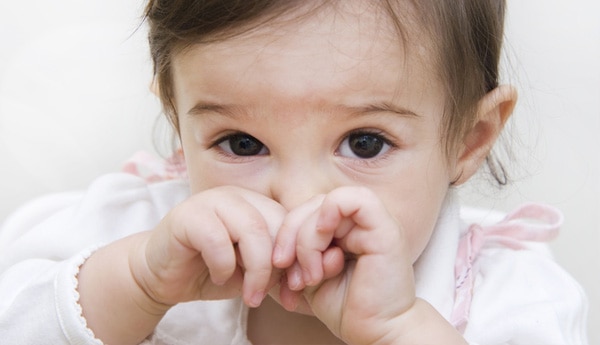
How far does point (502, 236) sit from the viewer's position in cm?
118

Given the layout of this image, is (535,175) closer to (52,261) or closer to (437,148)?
(437,148)

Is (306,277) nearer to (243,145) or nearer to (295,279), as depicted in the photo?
(295,279)

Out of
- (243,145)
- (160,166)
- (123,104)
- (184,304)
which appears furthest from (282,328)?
(123,104)

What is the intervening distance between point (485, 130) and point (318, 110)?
282mm

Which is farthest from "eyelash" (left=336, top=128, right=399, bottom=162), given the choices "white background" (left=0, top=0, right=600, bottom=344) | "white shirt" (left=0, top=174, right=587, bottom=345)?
"white background" (left=0, top=0, right=600, bottom=344)

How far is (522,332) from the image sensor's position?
100 cm

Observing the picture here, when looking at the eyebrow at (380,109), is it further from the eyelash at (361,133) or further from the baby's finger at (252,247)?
the baby's finger at (252,247)

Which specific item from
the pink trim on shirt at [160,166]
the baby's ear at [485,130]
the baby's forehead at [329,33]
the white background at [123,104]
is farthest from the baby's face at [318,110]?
the white background at [123,104]

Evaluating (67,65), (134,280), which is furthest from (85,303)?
(67,65)

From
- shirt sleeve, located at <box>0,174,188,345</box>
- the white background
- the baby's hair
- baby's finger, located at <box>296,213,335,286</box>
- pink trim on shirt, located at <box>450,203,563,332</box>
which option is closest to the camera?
baby's finger, located at <box>296,213,335,286</box>

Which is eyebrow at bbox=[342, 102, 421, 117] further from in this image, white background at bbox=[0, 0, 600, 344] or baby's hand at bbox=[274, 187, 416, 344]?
white background at bbox=[0, 0, 600, 344]

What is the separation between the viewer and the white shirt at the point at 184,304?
0.98m

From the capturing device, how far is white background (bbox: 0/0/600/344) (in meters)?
1.50

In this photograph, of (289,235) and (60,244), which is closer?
(289,235)
